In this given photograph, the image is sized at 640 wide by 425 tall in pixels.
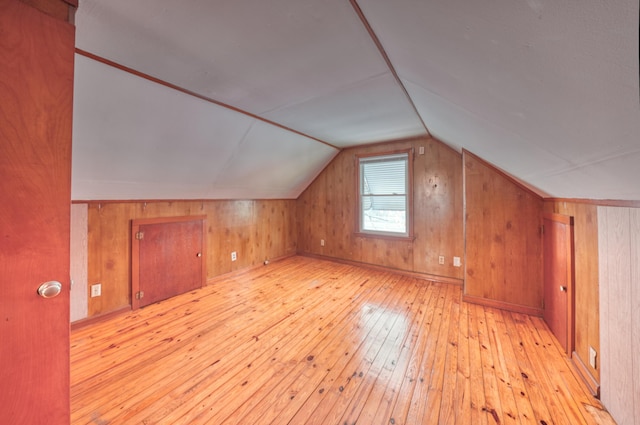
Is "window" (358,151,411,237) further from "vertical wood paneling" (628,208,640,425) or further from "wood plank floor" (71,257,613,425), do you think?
"vertical wood paneling" (628,208,640,425)

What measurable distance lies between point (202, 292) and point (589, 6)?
146 inches

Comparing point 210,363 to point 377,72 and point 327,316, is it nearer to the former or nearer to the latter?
point 327,316

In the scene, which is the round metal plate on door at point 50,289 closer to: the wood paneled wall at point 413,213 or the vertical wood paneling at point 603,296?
the vertical wood paneling at point 603,296

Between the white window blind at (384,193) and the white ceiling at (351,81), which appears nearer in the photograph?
the white ceiling at (351,81)

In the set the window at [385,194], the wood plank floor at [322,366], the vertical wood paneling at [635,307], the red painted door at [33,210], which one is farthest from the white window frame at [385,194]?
the red painted door at [33,210]

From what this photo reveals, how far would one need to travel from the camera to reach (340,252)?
450cm

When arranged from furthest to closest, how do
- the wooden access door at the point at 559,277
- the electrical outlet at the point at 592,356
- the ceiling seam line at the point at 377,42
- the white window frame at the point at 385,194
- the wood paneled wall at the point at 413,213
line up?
the white window frame at the point at 385,194 < the wood paneled wall at the point at 413,213 < the wooden access door at the point at 559,277 < the electrical outlet at the point at 592,356 < the ceiling seam line at the point at 377,42

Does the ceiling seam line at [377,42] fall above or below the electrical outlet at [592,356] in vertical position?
above

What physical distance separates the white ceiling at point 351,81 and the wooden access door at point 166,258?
0.44 metres

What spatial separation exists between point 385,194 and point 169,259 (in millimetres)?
3345

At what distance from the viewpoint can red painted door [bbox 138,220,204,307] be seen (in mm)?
2742

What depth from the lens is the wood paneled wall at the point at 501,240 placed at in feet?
8.15

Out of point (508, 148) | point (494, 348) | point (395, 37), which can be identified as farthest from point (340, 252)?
point (395, 37)

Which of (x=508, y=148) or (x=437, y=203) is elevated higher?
(x=508, y=148)
